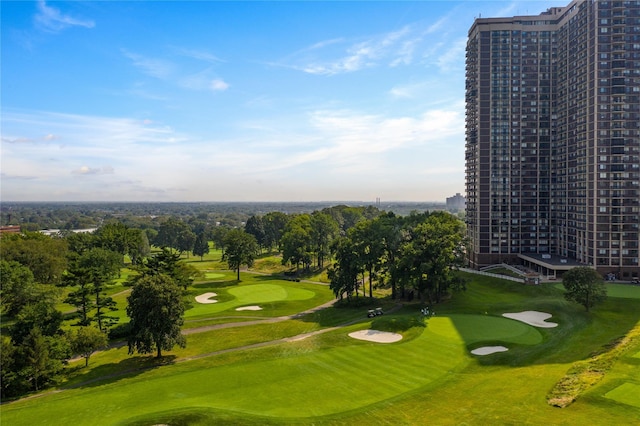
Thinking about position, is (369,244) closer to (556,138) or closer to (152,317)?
(152,317)

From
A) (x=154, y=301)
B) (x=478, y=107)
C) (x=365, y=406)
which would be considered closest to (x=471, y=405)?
(x=365, y=406)

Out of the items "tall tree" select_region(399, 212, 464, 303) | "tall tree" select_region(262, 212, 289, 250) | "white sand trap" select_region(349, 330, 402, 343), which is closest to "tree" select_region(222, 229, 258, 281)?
"tall tree" select_region(399, 212, 464, 303)

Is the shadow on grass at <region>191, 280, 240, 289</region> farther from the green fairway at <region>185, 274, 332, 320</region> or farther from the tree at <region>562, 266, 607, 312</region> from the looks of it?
the tree at <region>562, 266, 607, 312</region>

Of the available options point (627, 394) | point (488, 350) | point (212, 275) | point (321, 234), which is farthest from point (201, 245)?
point (627, 394)

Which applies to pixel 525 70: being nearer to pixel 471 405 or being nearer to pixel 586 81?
pixel 586 81

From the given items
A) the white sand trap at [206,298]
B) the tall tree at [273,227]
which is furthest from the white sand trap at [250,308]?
the tall tree at [273,227]

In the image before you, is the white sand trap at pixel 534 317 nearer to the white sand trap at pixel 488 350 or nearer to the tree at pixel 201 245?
the white sand trap at pixel 488 350

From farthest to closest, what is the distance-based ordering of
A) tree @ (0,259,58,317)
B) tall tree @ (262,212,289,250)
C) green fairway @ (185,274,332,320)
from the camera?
tall tree @ (262,212,289,250) → green fairway @ (185,274,332,320) → tree @ (0,259,58,317)
